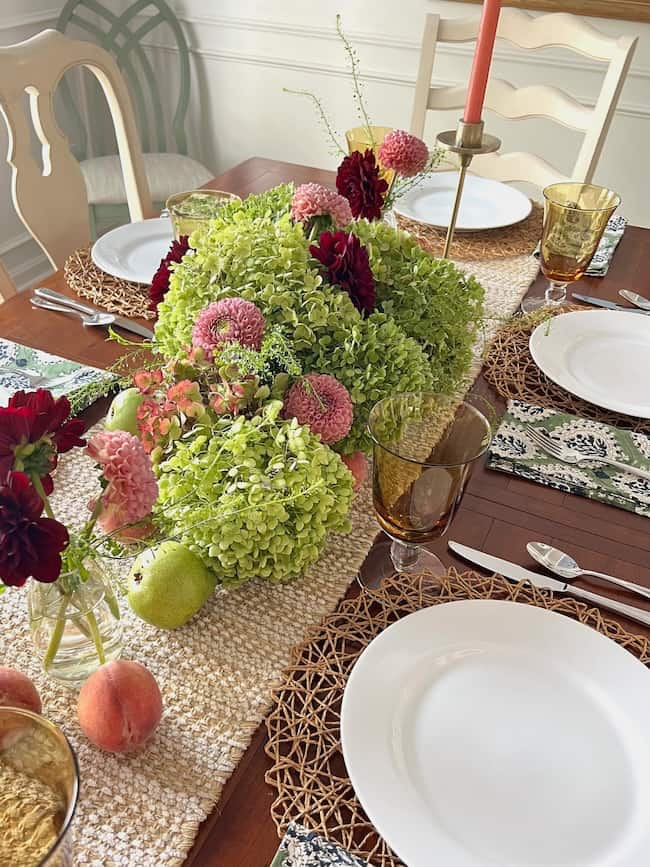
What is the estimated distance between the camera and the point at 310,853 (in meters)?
0.49

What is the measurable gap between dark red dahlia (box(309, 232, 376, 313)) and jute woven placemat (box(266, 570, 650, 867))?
11.8 inches

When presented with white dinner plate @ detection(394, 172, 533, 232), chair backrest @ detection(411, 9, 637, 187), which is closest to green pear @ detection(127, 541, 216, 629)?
white dinner plate @ detection(394, 172, 533, 232)

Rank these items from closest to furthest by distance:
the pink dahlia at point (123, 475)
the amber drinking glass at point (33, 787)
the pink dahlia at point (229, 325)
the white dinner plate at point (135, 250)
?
the amber drinking glass at point (33, 787)
the pink dahlia at point (123, 475)
the pink dahlia at point (229, 325)
the white dinner plate at point (135, 250)

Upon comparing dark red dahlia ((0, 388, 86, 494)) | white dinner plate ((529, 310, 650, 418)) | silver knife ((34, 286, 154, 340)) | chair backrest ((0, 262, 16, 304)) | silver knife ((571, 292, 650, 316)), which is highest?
dark red dahlia ((0, 388, 86, 494))

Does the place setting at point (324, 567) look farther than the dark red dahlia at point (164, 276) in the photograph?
No

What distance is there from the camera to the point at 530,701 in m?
0.60

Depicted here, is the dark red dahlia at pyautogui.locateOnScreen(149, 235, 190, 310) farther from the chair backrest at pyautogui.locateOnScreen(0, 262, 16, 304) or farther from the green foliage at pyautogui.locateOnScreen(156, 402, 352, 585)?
the chair backrest at pyautogui.locateOnScreen(0, 262, 16, 304)

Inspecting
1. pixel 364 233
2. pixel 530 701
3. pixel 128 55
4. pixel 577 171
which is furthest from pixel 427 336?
pixel 128 55

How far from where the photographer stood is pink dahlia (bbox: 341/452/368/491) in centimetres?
79

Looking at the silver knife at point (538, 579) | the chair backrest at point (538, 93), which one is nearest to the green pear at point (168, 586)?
the silver knife at point (538, 579)

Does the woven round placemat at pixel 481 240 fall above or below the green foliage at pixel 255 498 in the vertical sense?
below

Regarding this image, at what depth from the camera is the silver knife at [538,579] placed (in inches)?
26.9

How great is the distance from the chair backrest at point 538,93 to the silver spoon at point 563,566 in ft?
3.68

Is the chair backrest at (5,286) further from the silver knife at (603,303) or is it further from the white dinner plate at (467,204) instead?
the silver knife at (603,303)
